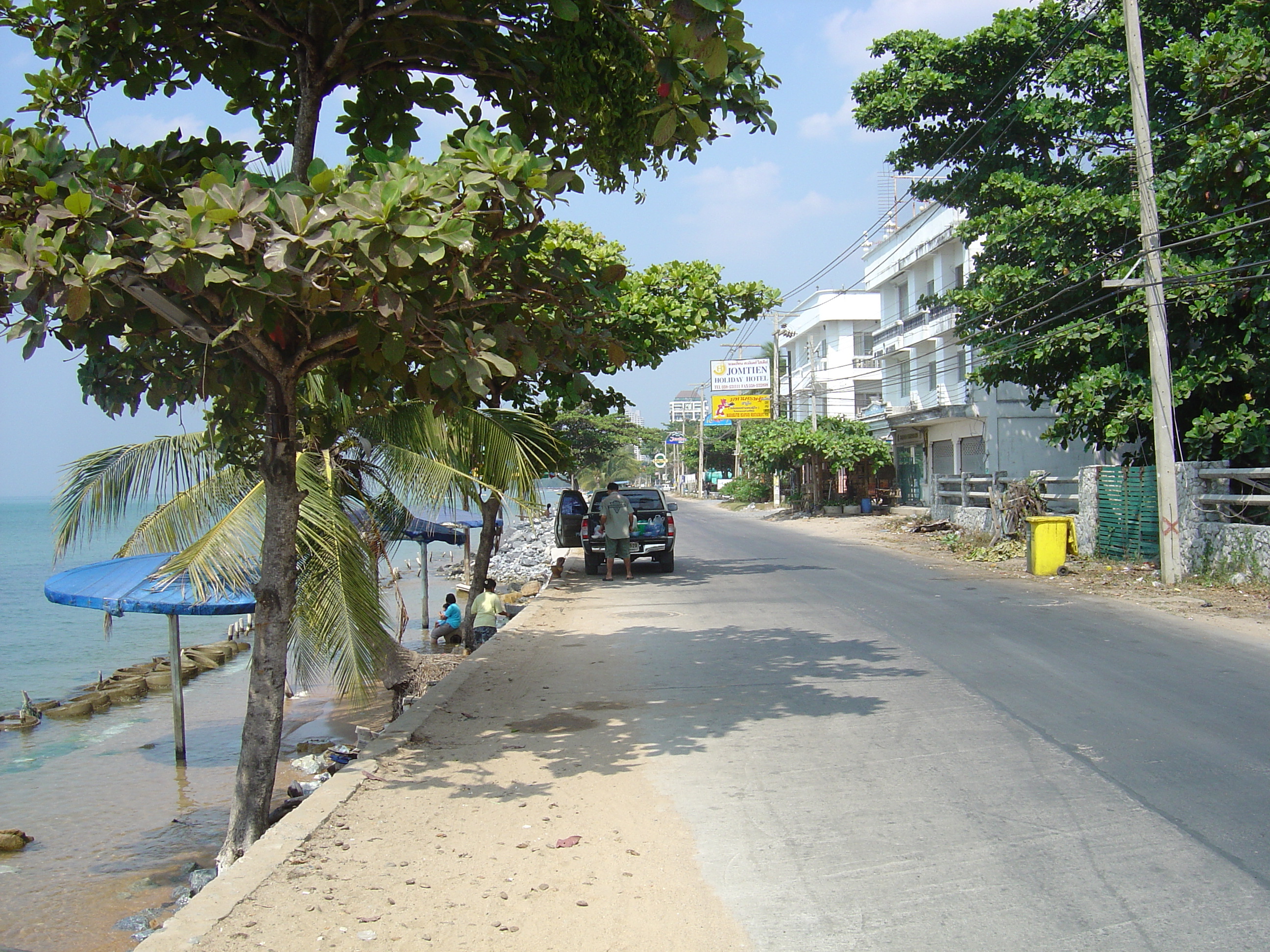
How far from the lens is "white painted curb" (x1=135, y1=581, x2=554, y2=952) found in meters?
3.88

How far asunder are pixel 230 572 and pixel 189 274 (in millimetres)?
4033

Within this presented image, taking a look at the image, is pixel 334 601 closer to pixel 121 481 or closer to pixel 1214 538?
pixel 121 481

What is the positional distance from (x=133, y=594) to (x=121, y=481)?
1.27 meters

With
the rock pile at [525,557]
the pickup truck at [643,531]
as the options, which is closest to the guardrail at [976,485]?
the pickup truck at [643,531]

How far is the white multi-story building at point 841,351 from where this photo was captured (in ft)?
167

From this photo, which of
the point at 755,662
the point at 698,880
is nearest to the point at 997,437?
the point at 755,662

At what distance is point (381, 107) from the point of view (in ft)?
23.1

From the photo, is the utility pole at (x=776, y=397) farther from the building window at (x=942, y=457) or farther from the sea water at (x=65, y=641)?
the sea water at (x=65, y=641)

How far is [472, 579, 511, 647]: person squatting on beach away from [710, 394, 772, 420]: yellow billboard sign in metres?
38.0

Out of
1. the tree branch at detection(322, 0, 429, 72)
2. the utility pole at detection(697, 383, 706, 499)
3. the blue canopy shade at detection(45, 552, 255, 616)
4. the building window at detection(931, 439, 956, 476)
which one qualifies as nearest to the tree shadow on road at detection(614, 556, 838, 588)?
the blue canopy shade at detection(45, 552, 255, 616)

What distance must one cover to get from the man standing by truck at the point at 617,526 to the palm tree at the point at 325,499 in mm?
5706

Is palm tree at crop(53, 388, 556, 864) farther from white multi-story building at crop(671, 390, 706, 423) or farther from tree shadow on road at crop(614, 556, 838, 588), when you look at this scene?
white multi-story building at crop(671, 390, 706, 423)

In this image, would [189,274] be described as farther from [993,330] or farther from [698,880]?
[993,330]

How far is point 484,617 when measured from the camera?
49.8 ft
